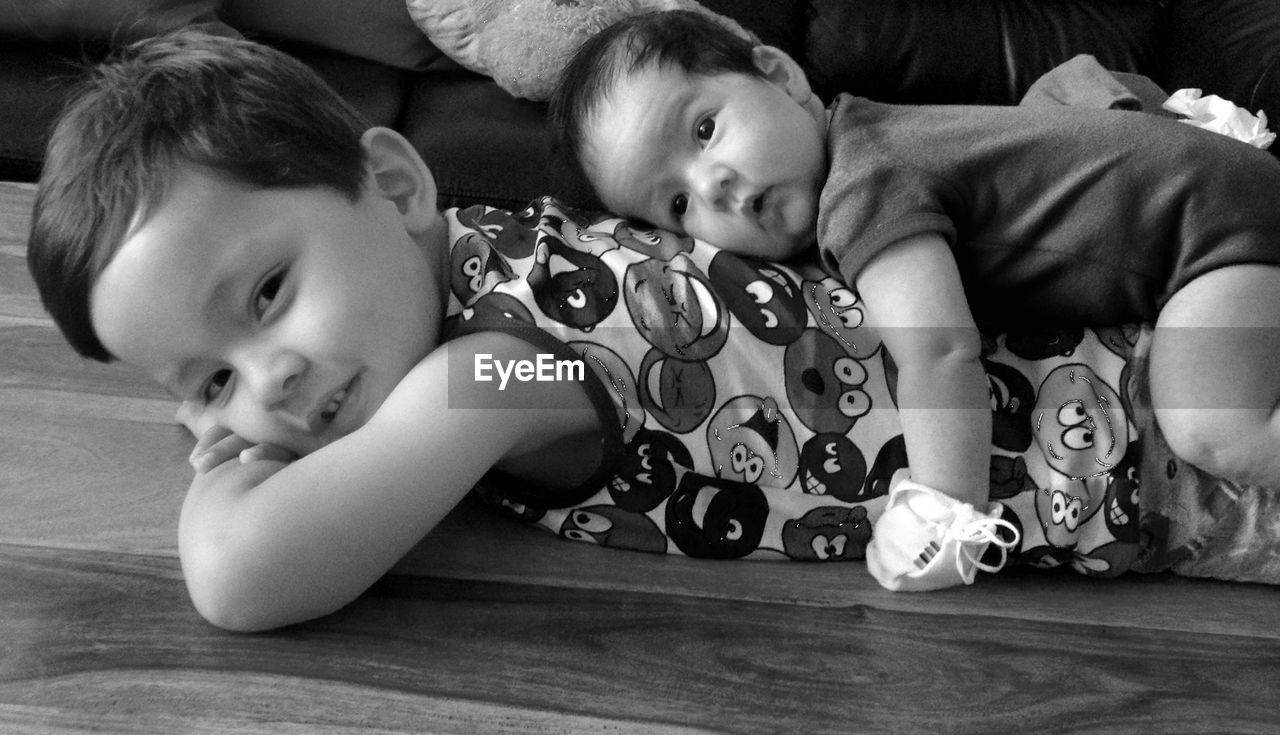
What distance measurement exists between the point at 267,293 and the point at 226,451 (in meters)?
0.18

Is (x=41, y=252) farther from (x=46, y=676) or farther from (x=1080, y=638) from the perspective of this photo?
(x=1080, y=638)

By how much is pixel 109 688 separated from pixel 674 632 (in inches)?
16.5

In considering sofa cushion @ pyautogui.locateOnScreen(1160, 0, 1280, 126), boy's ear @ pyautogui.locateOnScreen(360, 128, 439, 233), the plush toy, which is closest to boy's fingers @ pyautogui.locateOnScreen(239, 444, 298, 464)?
boy's ear @ pyautogui.locateOnScreen(360, 128, 439, 233)

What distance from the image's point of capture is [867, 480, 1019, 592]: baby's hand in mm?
848

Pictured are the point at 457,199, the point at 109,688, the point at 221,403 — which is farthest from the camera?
the point at 457,199

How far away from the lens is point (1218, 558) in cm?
92

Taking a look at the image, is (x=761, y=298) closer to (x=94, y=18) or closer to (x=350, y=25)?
(x=350, y=25)

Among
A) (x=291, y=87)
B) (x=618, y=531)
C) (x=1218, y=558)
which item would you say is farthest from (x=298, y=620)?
(x=1218, y=558)

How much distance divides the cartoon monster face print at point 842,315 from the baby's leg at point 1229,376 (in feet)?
0.87

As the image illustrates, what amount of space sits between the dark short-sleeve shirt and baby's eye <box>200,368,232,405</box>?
21.2 inches


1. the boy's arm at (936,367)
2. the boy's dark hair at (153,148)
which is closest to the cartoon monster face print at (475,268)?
the boy's dark hair at (153,148)

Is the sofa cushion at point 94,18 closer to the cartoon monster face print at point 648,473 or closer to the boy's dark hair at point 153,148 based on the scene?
the boy's dark hair at point 153,148

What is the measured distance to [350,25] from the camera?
1.77 meters

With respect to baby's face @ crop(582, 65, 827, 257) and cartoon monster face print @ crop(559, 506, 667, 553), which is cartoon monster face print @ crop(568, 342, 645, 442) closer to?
cartoon monster face print @ crop(559, 506, 667, 553)
